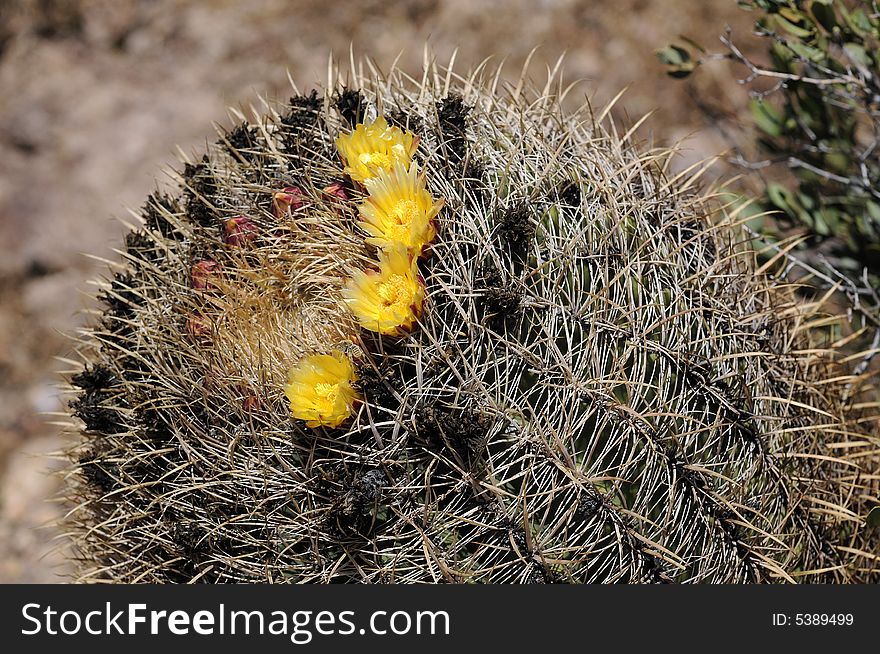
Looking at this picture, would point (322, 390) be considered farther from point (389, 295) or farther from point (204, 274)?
point (204, 274)

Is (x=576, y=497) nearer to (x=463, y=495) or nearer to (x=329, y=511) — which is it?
(x=463, y=495)

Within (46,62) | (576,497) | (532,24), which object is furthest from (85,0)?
(576,497)

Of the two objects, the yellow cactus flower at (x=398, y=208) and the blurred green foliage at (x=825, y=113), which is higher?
the blurred green foliage at (x=825, y=113)

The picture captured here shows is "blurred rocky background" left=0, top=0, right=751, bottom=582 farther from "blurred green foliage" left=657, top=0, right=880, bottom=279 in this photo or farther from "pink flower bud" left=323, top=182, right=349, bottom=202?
"pink flower bud" left=323, top=182, right=349, bottom=202

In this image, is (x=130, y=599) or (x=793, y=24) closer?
(x=130, y=599)

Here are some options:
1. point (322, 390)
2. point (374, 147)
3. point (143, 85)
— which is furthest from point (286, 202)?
point (143, 85)

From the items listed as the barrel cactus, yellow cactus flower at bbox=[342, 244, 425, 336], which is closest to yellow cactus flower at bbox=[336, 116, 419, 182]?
the barrel cactus

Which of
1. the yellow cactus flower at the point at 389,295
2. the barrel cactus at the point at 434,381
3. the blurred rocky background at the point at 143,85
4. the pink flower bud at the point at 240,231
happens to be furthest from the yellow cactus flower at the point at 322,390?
the blurred rocky background at the point at 143,85

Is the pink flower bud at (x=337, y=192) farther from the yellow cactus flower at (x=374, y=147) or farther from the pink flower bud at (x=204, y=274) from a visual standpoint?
the pink flower bud at (x=204, y=274)
